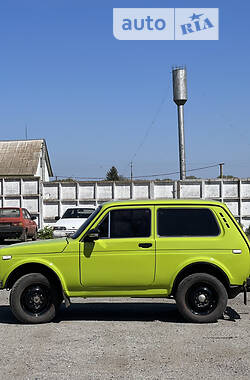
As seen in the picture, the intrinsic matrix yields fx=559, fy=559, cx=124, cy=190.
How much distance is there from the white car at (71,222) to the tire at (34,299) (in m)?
10.3

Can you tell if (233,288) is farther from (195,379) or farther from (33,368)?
(33,368)

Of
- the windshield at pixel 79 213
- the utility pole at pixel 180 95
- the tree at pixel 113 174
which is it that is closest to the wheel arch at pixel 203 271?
the windshield at pixel 79 213

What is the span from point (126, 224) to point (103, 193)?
18729 millimetres

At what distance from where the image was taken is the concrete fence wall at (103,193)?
2678 centimetres

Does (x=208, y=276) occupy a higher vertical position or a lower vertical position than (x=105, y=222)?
lower

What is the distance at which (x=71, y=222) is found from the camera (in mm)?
20656

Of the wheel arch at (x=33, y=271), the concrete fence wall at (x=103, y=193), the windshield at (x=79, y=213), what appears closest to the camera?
the wheel arch at (x=33, y=271)

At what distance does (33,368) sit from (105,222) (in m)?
2.96

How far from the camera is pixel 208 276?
8219 mm

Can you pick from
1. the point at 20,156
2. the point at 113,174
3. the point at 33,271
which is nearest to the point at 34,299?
the point at 33,271

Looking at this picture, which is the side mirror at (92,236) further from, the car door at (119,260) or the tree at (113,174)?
the tree at (113,174)

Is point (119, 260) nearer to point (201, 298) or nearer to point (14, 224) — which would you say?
point (201, 298)

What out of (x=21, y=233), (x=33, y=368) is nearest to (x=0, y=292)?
(x=33, y=368)

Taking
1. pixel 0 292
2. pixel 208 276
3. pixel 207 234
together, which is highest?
pixel 207 234
